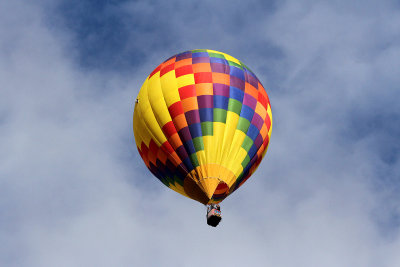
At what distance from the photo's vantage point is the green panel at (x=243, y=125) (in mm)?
28281

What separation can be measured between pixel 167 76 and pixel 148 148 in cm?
332

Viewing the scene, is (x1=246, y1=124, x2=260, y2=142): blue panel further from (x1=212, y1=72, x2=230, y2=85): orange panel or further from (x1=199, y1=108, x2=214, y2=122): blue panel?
(x1=212, y1=72, x2=230, y2=85): orange panel

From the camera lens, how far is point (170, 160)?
27969 millimetres

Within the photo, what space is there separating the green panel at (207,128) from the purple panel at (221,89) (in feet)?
5.43

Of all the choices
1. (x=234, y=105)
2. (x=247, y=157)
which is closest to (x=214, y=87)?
(x=234, y=105)

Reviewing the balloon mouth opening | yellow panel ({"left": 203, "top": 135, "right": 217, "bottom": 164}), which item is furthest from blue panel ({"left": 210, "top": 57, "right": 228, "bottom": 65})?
the balloon mouth opening

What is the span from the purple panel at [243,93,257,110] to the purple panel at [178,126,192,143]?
302 centimetres

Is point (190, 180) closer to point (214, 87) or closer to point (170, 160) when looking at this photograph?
point (170, 160)

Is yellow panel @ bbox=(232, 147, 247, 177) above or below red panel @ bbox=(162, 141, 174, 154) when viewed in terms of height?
above

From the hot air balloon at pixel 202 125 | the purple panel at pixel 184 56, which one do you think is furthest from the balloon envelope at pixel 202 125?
the purple panel at pixel 184 56

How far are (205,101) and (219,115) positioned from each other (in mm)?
890

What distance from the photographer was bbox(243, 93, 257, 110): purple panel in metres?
29.2

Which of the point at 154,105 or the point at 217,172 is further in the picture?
the point at 154,105

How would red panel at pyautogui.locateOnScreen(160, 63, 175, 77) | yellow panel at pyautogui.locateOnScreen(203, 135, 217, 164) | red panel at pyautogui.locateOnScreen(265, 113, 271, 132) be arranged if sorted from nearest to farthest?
1. yellow panel at pyautogui.locateOnScreen(203, 135, 217, 164)
2. red panel at pyautogui.locateOnScreen(265, 113, 271, 132)
3. red panel at pyautogui.locateOnScreen(160, 63, 175, 77)
